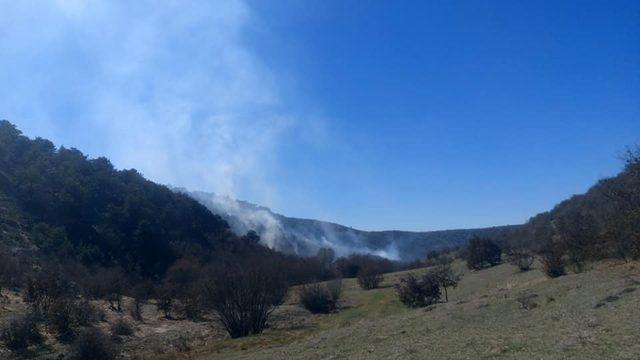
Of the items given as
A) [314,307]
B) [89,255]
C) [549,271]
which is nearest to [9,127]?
[89,255]

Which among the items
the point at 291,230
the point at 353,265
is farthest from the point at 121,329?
the point at 291,230

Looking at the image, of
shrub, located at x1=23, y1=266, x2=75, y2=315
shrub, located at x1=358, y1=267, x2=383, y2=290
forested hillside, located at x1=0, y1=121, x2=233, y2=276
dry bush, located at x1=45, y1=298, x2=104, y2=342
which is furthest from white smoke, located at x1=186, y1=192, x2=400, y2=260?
dry bush, located at x1=45, y1=298, x2=104, y2=342

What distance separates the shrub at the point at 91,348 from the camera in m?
25.9

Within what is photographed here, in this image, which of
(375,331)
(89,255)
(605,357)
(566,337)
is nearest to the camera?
(605,357)

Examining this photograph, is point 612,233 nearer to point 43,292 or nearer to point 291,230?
point 43,292

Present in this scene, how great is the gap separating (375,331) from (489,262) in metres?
36.0

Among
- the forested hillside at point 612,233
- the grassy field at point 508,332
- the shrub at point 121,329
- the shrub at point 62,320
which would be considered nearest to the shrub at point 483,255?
the forested hillside at point 612,233

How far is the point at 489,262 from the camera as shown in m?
55.7

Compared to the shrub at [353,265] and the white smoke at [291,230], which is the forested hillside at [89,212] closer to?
the shrub at [353,265]

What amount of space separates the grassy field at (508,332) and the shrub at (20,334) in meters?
6.59

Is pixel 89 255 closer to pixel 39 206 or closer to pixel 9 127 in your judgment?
pixel 39 206

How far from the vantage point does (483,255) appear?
182ft

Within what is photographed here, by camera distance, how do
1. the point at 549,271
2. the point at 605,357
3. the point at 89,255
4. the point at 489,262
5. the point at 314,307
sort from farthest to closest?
the point at 89,255, the point at 489,262, the point at 314,307, the point at 549,271, the point at 605,357

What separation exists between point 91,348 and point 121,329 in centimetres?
699
